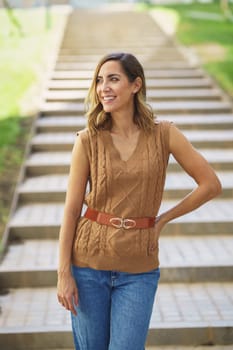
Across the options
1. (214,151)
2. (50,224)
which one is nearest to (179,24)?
(214,151)

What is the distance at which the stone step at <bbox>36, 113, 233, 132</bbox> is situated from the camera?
865 centimetres

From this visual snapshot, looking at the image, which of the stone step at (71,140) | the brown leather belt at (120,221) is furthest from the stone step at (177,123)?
the brown leather belt at (120,221)

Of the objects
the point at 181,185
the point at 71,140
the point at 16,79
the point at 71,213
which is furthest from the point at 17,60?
the point at 71,213

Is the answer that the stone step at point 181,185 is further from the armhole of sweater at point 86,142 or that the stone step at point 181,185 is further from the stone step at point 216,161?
the armhole of sweater at point 86,142

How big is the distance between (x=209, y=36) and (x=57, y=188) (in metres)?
10.2

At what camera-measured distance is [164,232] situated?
5.90m

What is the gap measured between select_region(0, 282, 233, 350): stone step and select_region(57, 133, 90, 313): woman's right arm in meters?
1.93

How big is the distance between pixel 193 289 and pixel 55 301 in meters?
1.18

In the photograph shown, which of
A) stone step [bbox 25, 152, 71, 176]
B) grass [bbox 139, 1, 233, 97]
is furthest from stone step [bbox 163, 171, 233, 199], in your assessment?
grass [bbox 139, 1, 233, 97]

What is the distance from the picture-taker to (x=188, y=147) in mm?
2459

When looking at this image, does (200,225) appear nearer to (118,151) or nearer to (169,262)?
(169,262)

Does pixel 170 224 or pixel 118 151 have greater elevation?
pixel 118 151

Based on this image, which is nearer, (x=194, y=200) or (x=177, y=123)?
(x=194, y=200)

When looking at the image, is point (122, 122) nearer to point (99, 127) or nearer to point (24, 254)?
point (99, 127)
